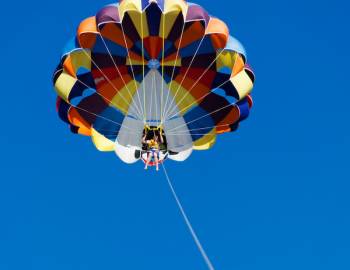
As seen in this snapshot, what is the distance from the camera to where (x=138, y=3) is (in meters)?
19.8

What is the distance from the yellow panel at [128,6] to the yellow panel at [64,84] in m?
2.47

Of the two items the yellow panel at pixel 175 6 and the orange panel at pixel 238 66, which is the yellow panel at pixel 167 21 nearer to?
the yellow panel at pixel 175 6

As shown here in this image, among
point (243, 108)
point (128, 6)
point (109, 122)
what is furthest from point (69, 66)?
point (243, 108)

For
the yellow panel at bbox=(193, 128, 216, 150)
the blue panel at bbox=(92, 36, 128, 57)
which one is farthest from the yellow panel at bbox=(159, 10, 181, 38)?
the yellow panel at bbox=(193, 128, 216, 150)

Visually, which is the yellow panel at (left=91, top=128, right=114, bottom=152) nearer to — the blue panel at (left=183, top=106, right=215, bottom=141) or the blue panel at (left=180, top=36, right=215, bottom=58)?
the blue panel at (left=183, top=106, right=215, bottom=141)

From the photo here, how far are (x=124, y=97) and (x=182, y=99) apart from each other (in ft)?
5.88

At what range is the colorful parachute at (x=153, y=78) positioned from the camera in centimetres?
2030

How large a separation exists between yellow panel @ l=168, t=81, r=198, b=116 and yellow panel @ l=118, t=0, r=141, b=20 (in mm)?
3459

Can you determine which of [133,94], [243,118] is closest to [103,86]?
[133,94]

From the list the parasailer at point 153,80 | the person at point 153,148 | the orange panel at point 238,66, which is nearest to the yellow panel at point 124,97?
the parasailer at point 153,80

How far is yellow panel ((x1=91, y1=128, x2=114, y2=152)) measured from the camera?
72.9ft

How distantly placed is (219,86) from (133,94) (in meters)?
2.89

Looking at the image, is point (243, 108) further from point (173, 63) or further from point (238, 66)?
point (173, 63)

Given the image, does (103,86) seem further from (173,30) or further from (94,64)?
(173,30)
